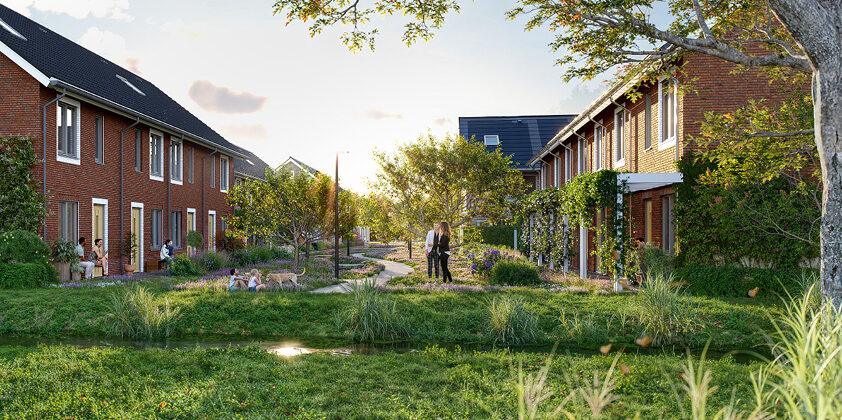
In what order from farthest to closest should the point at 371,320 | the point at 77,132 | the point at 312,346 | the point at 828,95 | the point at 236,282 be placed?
1. the point at 77,132
2. the point at 236,282
3. the point at 371,320
4. the point at 312,346
5. the point at 828,95

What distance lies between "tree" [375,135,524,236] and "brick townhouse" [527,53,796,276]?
3329mm

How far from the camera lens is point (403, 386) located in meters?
6.33

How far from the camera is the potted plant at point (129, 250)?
1939cm

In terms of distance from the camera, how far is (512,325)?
31.3 ft

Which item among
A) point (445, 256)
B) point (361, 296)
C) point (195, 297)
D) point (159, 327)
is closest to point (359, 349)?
point (361, 296)

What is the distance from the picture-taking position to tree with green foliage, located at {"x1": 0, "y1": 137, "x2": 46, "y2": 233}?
588 inches

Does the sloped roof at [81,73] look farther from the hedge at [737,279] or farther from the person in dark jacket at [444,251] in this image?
the hedge at [737,279]

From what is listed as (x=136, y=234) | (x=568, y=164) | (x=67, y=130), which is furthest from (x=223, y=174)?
(x=568, y=164)

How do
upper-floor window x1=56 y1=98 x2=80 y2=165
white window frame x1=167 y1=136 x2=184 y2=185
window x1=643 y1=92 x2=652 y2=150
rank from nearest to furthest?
window x1=643 y1=92 x2=652 y2=150
upper-floor window x1=56 y1=98 x2=80 y2=165
white window frame x1=167 y1=136 x2=184 y2=185

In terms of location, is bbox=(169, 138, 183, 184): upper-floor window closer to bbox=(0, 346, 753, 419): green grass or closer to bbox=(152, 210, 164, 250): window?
bbox=(152, 210, 164, 250): window

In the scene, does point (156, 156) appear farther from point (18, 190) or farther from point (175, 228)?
point (18, 190)

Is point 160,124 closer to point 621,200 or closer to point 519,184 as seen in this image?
point 519,184

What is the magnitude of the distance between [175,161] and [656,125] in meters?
19.3

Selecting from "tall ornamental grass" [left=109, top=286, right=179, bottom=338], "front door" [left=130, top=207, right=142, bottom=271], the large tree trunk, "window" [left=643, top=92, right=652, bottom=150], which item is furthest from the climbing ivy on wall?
"front door" [left=130, top=207, right=142, bottom=271]
